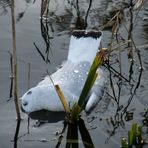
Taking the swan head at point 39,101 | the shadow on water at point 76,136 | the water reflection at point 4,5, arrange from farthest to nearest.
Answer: the water reflection at point 4,5, the swan head at point 39,101, the shadow on water at point 76,136

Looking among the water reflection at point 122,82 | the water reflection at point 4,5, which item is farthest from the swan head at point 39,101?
the water reflection at point 4,5

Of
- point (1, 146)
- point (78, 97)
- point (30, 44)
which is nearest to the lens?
point (1, 146)

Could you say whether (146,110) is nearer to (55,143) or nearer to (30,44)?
(55,143)

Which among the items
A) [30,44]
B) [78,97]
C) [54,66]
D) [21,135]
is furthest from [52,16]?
[21,135]

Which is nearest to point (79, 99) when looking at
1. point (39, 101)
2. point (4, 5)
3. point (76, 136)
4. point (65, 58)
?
point (76, 136)

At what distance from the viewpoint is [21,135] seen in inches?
140

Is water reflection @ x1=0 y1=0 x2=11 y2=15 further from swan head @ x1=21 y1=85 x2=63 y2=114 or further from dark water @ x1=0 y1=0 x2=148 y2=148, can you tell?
swan head @ x1=21 y1=85 x2=63 y2=114

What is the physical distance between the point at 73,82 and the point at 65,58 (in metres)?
0.67

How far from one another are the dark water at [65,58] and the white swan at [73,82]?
0.09 meters

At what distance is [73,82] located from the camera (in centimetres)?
402

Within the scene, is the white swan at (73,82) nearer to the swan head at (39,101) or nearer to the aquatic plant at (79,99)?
the swan head at (39,101)

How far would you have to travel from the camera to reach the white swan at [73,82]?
12.5ft

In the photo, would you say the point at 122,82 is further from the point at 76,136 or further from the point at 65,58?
the point at 76,136

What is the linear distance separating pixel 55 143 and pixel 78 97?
0.51m
